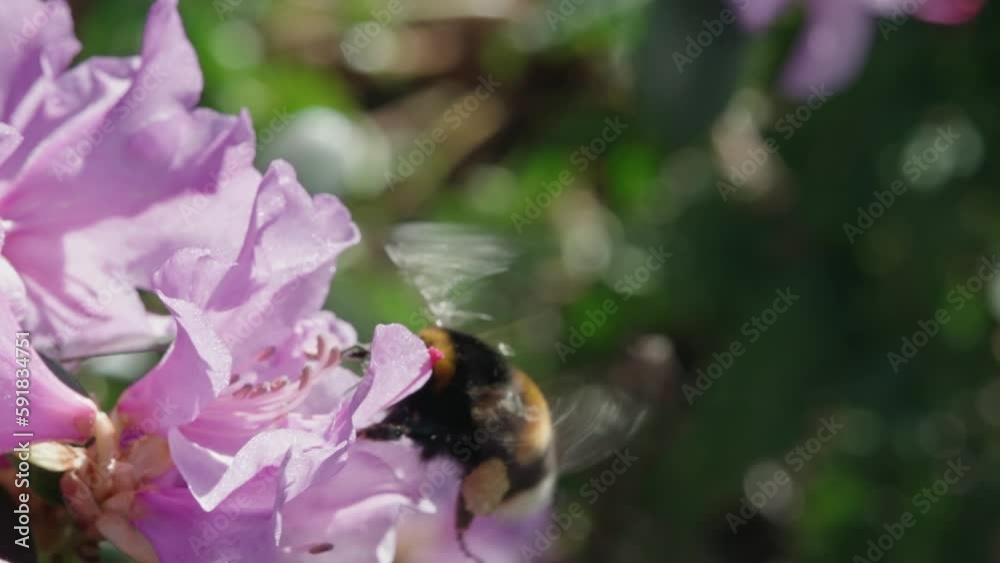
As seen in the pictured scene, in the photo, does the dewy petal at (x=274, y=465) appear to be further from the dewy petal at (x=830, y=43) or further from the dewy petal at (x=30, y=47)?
the dewy petal at (x=830, y=43)

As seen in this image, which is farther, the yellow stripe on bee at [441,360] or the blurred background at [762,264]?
the blurred background at [762,264]

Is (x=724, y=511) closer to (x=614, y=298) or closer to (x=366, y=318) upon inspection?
(x=614, y=298)

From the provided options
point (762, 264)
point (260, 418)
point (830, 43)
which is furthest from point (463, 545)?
point (762, 264)

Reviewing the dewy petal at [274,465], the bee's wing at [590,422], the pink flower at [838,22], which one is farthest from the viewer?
the pink flower at [838,22]

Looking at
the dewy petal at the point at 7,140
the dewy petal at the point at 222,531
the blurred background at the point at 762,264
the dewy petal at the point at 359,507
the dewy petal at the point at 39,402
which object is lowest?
the blurred background at the point at 762,264

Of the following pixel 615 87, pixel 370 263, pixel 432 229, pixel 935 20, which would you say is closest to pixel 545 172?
pixel 615 87

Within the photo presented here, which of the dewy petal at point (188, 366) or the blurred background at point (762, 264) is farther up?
the dewy petal at point (188, 366)

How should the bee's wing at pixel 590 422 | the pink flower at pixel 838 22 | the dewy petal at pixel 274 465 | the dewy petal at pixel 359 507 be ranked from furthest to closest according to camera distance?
the pink flower at pixel 838 22
the bee's wing at pixel 590 422
the dewy petal at pixel 359 507
the dewy petal at pixel 274 465

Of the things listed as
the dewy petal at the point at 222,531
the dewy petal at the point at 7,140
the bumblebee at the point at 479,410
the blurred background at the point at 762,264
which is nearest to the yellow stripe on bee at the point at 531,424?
the bumblebee at the point at 479,410
